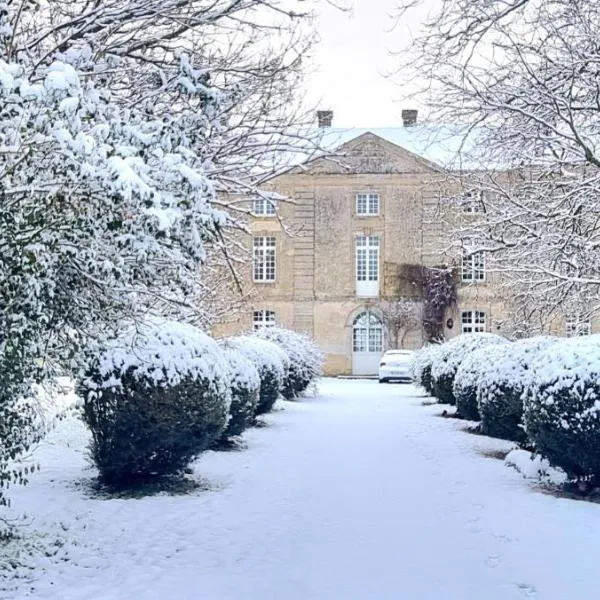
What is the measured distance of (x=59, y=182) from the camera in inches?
170

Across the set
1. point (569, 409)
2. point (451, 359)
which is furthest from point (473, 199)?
point (569, 409)

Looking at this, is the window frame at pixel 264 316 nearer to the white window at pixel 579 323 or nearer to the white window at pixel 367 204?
the white window at pixel 367 204

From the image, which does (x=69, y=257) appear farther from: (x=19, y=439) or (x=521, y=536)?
(x=521, y=536)

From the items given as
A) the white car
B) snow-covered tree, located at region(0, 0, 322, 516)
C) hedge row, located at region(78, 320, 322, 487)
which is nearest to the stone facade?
the white car

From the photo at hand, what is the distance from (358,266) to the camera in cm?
3822

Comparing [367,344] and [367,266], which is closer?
[367,344]

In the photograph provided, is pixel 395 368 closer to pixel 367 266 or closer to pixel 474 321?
pixel 474 321

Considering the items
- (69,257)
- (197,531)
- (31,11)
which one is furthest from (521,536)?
(31,11)

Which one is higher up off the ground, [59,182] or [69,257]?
[59,182]

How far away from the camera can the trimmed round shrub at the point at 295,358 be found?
20263mm

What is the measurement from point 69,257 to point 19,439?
1573 millimetres

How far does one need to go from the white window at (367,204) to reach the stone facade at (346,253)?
154 mm

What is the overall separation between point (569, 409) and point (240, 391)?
4783 millimetres

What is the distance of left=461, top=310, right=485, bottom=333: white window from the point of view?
123 feet
